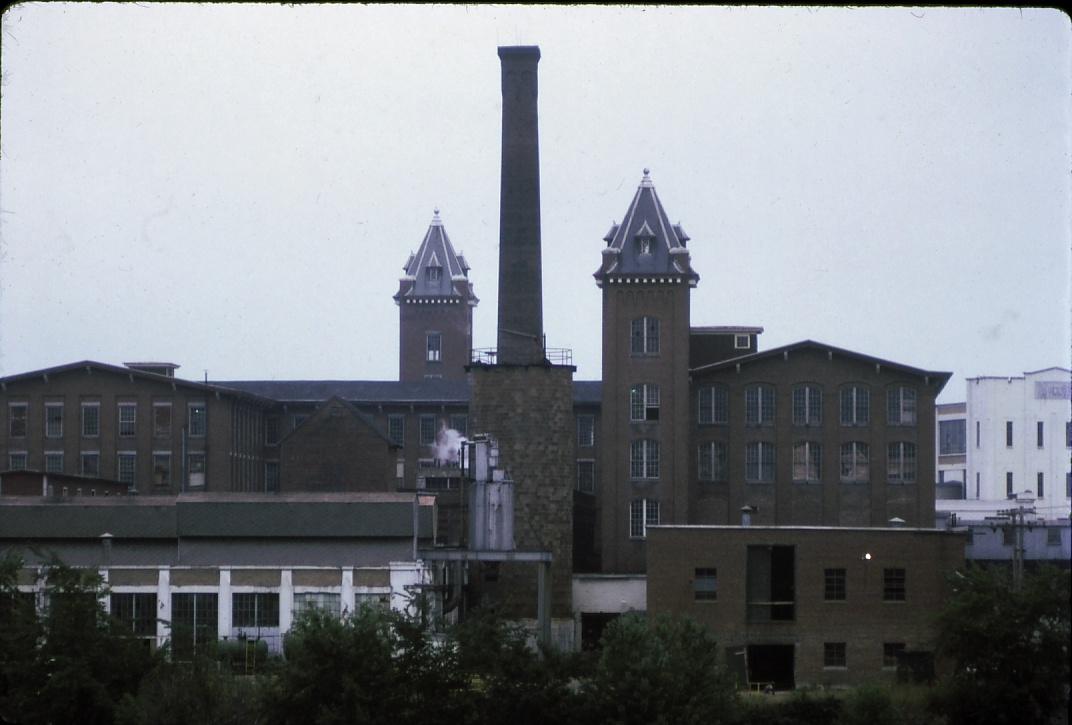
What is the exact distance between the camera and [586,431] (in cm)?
7038

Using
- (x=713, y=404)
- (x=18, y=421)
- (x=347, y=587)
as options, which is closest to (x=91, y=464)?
(x=18, y=421)

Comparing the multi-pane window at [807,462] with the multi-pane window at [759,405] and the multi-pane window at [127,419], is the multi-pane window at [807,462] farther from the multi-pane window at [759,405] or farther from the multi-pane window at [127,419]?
the multi-pane window at [127,419]

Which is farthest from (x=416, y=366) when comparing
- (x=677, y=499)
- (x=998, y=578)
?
(x=998, y=578)

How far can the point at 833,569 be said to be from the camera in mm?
44406

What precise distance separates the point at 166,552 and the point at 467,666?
18805 mm

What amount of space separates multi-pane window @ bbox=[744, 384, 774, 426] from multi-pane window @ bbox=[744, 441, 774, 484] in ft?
3.09

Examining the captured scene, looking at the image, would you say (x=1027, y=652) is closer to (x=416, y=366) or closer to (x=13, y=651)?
(x=13, y=651)

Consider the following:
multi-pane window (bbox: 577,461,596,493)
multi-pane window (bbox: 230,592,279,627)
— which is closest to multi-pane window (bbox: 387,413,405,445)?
multi-pane window (bbox: 577,461,596,493)

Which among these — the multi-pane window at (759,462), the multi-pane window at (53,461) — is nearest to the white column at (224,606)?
the multi-pane window at (53,461)

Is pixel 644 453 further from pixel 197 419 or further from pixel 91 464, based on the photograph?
pixel 91 464

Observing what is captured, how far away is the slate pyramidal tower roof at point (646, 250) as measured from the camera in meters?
59.2

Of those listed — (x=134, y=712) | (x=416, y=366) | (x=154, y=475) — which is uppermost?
(x=416, y=366)

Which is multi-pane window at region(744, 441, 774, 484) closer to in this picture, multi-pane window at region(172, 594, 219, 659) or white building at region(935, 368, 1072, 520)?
white building at region(935, 368, 1072, 520)

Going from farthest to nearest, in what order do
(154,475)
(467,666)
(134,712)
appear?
(154,475) < (467,666) < (134,712)
